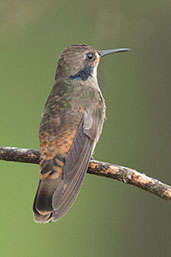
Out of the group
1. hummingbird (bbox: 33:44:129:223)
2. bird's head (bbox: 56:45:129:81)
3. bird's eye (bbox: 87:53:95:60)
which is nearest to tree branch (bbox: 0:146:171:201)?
hummingbird (bbox: 33:44:129:223)

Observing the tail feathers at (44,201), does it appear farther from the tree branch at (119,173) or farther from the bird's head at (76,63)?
the bird's head at (76,63)

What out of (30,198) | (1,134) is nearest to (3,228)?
(30,198)

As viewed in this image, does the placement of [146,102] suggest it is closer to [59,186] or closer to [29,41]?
[29,41]

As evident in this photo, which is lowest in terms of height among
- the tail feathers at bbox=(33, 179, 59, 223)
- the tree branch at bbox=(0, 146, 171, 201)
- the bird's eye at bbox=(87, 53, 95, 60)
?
the tail feathers at bbox=(33, 179, 59, 223)

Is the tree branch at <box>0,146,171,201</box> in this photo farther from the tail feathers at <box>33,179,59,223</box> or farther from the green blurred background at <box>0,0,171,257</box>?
the green blurred background at <box>0,0,171,257</box>

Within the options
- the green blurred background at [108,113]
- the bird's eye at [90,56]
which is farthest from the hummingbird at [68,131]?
the green blurred background at [108,113]
